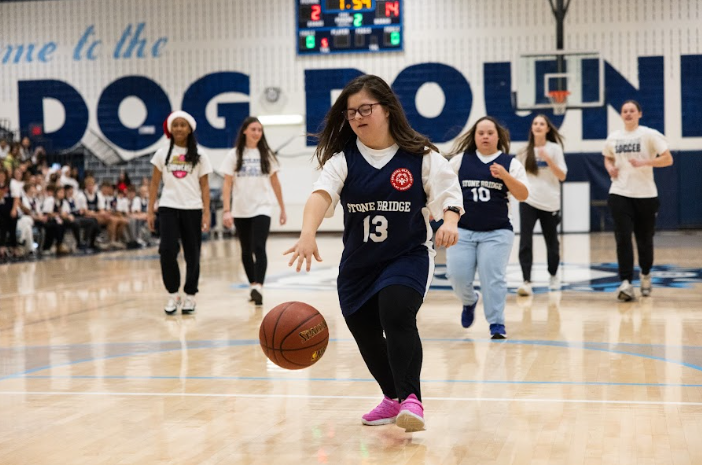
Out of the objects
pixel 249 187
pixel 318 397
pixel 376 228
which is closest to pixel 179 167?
pixel 249 187

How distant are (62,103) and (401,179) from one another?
2261 cm

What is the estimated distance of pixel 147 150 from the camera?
82.0 ft

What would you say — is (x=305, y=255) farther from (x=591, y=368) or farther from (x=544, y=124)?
(x=544, y=124)

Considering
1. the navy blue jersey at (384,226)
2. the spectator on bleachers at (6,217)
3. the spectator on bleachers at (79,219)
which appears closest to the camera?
the navy blue jersey at (384,226)

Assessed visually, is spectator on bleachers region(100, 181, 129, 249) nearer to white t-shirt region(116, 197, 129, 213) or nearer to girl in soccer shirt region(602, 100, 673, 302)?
white t-shirt region(116, 197, 129, 213)

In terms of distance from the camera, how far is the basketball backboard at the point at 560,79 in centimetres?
1909

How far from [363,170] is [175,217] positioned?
4.62 metres

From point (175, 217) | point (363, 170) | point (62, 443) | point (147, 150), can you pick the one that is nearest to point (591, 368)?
point (363, 170)

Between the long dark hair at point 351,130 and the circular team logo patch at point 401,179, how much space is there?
0.37ft

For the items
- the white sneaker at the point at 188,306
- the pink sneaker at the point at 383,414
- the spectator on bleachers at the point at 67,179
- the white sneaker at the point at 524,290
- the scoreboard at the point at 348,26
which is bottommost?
the white sneaker at the point at 524,290

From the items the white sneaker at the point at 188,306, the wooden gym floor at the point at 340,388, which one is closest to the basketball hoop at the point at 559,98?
the wooden gym floor at the point at 340,388

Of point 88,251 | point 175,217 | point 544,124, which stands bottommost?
point 88,251

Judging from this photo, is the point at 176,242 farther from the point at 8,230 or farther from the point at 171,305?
the point at 8,230

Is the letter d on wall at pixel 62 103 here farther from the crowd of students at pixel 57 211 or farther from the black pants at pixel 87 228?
the black pants at pixel 87 228
